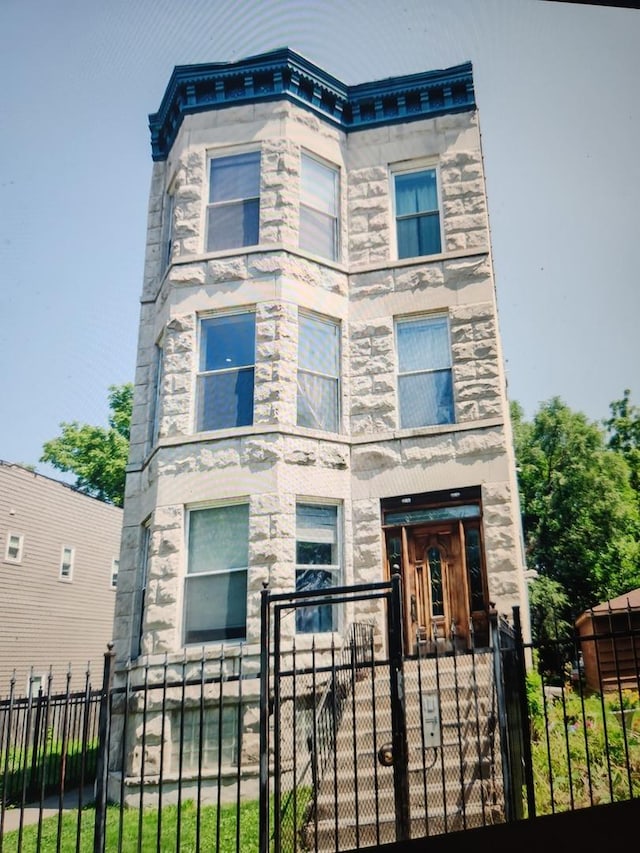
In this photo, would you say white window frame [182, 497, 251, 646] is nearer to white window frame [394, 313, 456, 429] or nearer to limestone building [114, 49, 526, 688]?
limestone building [114, 49, 526, 688]

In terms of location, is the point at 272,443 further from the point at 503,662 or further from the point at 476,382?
the point at 503,662

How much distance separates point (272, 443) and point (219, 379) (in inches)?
41.1

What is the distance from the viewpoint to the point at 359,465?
7832 millimetres

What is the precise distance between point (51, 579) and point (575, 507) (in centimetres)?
729

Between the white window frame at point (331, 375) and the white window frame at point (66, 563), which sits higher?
the white window frame at point (331, 375)

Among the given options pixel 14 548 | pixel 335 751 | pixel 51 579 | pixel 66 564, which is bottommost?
pixel 335 751

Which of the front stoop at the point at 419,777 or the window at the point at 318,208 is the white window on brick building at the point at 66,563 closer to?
the front stoop at the point at 419,777

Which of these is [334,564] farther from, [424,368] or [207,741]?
[424,368]

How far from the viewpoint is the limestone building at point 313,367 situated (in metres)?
7.30

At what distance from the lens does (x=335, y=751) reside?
3.95 metres

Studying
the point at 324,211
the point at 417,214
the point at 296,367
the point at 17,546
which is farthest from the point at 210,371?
the point at 17,546

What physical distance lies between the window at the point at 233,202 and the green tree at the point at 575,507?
533cm

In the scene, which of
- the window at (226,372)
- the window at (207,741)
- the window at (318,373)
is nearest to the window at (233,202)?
the window at (226,372)

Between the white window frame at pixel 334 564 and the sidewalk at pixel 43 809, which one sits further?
the white window frame at pixel 334 564
